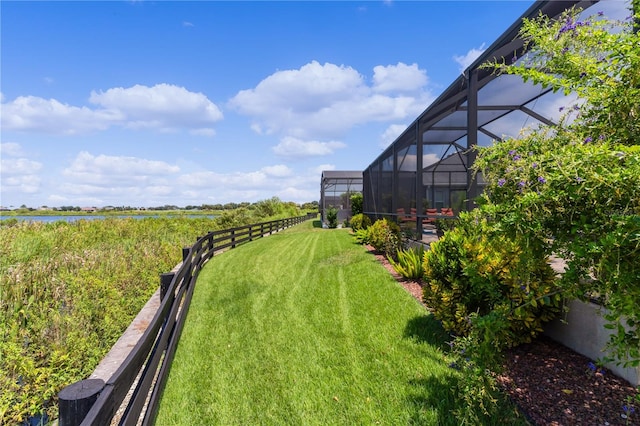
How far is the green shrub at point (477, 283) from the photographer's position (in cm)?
323

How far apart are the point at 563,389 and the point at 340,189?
2445cm

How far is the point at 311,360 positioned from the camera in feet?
12.7

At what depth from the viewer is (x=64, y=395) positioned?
1.67 m

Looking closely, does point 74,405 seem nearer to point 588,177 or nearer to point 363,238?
point 588,177

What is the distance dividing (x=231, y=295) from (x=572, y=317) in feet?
18.3

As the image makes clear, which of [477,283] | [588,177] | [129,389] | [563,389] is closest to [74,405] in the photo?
[129,389]

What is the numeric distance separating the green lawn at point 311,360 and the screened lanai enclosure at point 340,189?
19285mm

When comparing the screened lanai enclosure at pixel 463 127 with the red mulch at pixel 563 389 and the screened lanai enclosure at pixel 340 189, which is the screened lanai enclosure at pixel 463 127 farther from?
the screened lanai enclosure at pixel 340 189

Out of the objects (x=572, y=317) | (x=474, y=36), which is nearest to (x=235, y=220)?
(x=474, y=36)

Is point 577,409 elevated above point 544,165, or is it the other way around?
point 544,165

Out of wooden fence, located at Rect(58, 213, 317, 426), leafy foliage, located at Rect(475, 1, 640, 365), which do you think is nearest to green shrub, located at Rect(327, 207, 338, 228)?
wooden fence, located at Rect(58, 213, 317, 426)

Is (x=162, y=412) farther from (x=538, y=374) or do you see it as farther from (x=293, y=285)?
(x=293, y=285)

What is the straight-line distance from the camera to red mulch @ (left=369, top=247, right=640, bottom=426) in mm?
2516

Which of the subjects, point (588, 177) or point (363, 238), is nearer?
point (588, 177)
